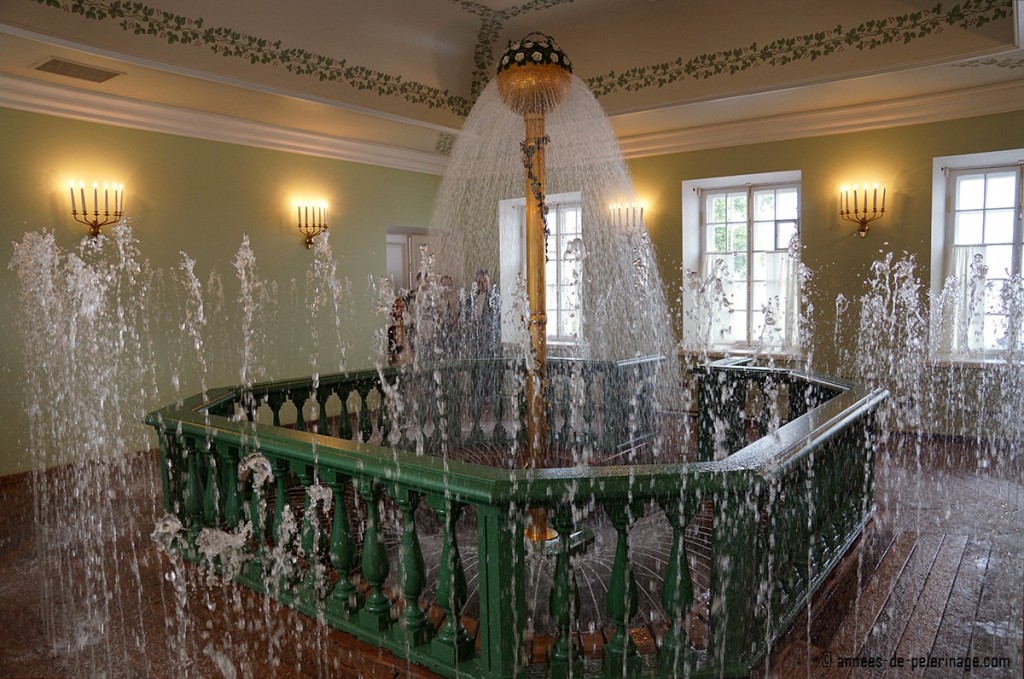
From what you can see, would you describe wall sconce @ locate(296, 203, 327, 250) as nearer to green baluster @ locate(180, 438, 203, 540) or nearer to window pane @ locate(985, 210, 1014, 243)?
green baluster @ locate(180, 438, 203, 540)

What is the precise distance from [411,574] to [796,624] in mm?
1452

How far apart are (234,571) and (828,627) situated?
2395 mm

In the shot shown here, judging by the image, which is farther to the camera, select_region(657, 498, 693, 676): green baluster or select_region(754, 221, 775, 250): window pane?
select_region(754, 221, 775, 250): window pane

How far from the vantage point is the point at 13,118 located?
5.11 m

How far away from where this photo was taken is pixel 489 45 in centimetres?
687

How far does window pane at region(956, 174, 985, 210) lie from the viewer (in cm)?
626

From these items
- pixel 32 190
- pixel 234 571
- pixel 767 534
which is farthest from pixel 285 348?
pixel 767 534

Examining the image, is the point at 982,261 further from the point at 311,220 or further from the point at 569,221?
the point at 311,220

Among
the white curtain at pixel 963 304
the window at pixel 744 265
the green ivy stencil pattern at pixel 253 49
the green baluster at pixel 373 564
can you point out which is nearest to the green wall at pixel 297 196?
the window at pixel 744 265

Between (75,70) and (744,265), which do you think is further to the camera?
(744,265)

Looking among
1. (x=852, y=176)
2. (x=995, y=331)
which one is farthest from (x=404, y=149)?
(x=995, y=331)

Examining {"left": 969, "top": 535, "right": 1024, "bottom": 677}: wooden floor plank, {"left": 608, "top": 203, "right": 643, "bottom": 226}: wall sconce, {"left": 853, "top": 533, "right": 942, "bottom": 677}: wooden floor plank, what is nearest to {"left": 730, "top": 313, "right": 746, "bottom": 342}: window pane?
{"left": 608, "top": 203, "right": 643, "bottom": 226}: wall sconce

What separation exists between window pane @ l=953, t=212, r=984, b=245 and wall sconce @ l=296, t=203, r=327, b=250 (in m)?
5.98

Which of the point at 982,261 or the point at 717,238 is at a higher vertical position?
the point at 717,238
